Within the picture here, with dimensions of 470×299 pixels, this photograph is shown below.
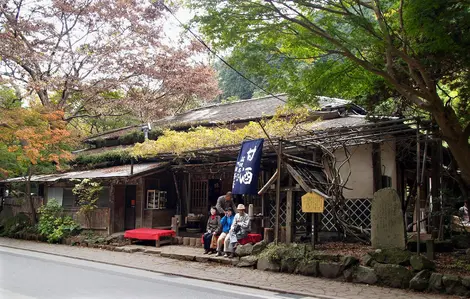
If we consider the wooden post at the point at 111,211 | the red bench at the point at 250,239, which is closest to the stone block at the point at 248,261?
the red bench at the point at 250,239

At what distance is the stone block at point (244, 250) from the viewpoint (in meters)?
12.3

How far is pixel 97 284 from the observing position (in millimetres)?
9281

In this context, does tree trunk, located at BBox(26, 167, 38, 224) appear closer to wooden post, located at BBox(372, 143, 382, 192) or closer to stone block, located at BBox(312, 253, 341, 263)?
stone block, located at BBox(312, 253, 341, 263)

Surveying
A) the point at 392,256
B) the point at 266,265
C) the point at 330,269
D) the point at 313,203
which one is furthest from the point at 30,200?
the point at 392,256

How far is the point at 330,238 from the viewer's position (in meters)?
14.3

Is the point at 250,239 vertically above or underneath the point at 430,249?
underneath

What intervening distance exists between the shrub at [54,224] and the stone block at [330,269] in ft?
38.9

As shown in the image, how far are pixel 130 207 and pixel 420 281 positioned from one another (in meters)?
13.8

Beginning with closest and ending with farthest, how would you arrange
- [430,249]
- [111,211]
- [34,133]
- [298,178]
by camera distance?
[430,249]
[298,178]
[111,211]
[34,133]

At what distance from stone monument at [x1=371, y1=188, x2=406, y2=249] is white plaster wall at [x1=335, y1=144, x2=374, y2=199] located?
3.87m

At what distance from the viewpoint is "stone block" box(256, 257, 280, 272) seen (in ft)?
37.1

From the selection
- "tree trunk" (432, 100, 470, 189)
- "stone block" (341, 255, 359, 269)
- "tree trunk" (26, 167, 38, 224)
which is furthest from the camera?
"tree trunk" (26, 167, 38, 224)

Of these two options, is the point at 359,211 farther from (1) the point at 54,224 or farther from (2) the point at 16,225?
(2) the point at 16,225

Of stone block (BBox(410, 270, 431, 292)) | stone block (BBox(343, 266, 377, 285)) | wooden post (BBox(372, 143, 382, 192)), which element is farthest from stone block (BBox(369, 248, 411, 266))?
wooden post (BBox(372, 143, 382, 192))
